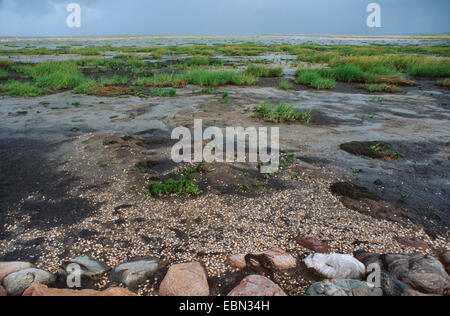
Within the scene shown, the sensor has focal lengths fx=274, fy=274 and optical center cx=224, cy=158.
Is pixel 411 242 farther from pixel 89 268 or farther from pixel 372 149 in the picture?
pixel 89 268

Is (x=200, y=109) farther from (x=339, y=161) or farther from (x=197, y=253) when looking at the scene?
(x=197, y=253)

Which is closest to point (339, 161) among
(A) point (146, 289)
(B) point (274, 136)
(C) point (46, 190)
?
(B) point (274, 136)

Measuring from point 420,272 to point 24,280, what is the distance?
12.2ft

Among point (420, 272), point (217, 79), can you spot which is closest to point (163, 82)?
point (217, 79)

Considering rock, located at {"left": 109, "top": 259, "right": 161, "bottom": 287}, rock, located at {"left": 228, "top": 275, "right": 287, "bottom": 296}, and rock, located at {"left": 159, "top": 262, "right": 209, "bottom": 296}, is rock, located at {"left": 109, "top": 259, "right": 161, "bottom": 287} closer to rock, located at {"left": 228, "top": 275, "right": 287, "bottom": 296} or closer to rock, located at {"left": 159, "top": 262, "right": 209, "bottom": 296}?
rock, located at {"left": 159, "top": 262, "right": 209, "bottom": 296}

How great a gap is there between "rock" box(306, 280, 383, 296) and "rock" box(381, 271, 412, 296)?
2.4 inches

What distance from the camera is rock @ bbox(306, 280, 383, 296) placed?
242cm

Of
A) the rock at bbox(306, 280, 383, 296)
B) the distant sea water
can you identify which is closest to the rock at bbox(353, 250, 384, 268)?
the rock at bbox(306, 280, 383, 296)

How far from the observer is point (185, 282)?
2541 millimetres

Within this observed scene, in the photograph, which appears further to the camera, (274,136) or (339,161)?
(274,136)

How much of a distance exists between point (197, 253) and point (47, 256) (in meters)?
1.60

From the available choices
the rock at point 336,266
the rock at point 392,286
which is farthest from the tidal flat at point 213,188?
the rock at point 392,286

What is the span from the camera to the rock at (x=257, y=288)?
7.93 feet
